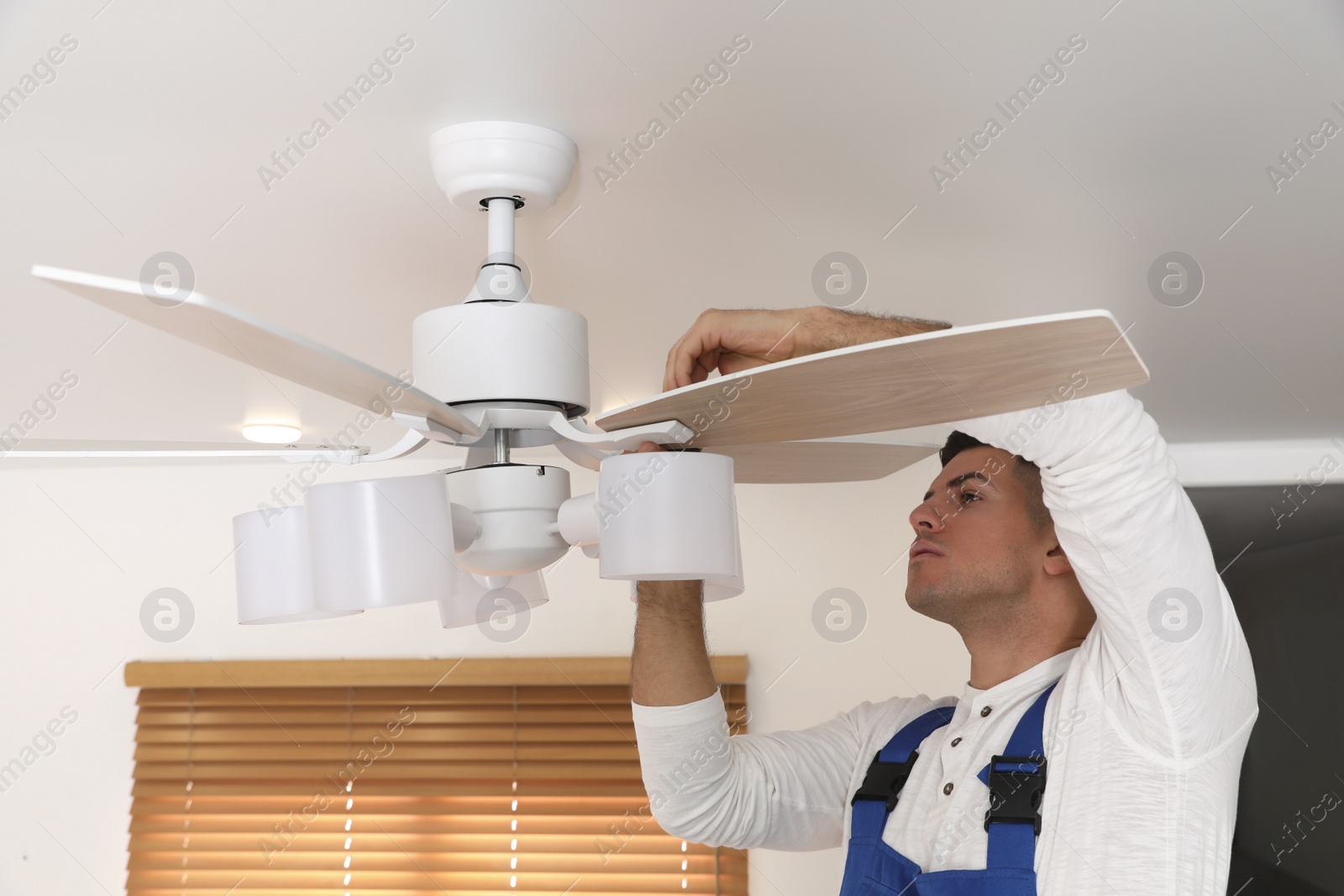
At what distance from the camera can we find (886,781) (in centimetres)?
135

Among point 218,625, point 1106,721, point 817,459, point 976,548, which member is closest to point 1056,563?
point 976,548

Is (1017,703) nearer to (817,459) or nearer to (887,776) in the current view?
(887,776)

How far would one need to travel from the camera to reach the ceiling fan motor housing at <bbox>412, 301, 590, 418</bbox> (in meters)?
0.89

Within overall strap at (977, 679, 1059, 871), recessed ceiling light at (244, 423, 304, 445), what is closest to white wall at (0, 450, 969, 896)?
recessed ceiling light at (244, 423, 304, 445)

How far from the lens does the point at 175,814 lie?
2711mm

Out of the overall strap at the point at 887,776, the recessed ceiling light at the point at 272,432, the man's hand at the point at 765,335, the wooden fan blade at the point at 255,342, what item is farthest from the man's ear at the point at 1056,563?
the recessed ceiling light at the point at 272,432

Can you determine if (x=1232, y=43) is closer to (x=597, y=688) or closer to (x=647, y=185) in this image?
(x=647, y=185)

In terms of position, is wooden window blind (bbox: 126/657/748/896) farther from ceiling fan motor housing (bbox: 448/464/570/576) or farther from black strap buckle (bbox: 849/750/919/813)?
ceiling fan motor housing (bbox: 448/464/570/576)

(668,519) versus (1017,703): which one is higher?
A: (668,519)

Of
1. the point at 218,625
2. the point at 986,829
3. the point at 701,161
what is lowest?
the point at 986,829

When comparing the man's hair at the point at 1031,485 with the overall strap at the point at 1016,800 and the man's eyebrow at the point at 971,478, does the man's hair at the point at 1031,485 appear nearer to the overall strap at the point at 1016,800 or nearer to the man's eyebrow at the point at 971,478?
the man's eyebrow at the point at 971,478

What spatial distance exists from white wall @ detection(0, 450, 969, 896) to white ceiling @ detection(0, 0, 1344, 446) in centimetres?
110

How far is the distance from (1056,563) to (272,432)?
1.83m

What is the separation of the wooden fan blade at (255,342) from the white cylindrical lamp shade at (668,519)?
156 millimetres
